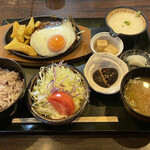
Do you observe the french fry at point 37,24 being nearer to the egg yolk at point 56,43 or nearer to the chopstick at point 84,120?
the egg yolk at point 56,43

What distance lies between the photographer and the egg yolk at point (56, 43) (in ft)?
7.02

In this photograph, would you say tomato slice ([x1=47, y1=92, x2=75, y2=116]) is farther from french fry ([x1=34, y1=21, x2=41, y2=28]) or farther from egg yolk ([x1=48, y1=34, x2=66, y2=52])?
french fry ([x1=34, y1=21, x2=41, y2=28])

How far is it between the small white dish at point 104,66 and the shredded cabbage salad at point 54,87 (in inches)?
6.2

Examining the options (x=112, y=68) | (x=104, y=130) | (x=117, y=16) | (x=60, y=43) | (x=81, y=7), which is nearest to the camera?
(x=104, y=130)

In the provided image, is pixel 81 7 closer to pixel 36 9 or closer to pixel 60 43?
pixel 36 9

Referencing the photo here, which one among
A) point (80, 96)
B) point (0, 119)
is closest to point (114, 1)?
point (80, 96)

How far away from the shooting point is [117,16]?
2576mm

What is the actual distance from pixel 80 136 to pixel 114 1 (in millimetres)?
2764

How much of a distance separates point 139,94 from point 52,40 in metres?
1.35

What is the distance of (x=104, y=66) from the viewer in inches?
78.9

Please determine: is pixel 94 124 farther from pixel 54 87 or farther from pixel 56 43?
pixel 56 43

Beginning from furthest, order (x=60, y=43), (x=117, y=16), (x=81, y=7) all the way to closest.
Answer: (x=81, y=7) → (x=117, y=16) → (x=60, y=43)

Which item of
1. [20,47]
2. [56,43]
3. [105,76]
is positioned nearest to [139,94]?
[105,76]

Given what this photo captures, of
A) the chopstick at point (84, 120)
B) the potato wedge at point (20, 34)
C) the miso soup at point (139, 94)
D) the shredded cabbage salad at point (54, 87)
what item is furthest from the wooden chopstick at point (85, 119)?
the potato wedge at point (20, 34)
